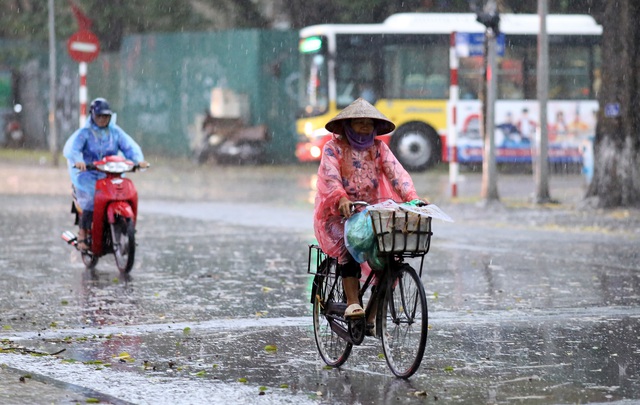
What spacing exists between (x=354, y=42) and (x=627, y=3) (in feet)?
40.6

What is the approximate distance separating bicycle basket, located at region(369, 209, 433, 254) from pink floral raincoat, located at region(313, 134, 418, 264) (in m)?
0.47

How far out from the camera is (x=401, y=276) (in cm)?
738

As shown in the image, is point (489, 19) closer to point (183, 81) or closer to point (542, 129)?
point (542, 129)

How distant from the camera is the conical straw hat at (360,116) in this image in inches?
302

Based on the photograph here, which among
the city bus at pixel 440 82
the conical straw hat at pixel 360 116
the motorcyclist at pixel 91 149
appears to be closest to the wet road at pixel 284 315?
the motorcyclist at pixel 91 149

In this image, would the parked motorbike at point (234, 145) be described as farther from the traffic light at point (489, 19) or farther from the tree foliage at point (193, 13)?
the traffic light at point (489, 19)

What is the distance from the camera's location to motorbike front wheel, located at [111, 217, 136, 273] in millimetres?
12367

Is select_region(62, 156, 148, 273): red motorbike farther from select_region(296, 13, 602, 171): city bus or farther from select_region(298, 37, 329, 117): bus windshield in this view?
select_region(298, 37, 329, 117): bus windshield

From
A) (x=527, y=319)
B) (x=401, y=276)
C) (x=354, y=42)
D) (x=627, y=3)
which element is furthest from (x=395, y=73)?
(x=401, y=276)

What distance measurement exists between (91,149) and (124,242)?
3.57ft

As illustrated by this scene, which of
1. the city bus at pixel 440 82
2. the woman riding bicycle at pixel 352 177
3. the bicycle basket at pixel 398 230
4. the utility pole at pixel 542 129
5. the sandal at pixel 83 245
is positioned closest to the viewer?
the bicycle basket at pixel 398 230

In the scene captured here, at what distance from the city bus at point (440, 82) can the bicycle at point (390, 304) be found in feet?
71.7

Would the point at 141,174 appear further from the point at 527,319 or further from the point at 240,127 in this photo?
the point at 527,319

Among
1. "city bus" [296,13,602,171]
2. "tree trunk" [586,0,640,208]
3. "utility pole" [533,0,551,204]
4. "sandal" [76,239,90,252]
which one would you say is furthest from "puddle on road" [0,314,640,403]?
"city bus" [296,13,602,171]
